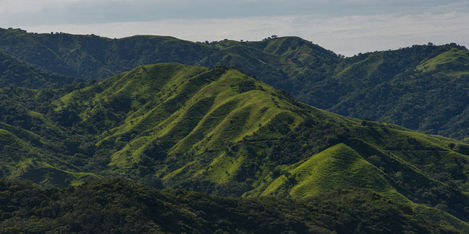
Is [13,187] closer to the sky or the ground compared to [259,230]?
closer to the sky

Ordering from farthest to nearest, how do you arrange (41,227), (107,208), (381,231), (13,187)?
(381,231) < (13,187) < (107,208) < (41,227)

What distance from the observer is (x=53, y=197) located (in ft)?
526

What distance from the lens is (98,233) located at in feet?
468

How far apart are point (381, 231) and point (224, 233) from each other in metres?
57.1

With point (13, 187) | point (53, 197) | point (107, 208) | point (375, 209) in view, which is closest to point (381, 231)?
point (375, 209)

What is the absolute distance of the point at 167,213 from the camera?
518 ft

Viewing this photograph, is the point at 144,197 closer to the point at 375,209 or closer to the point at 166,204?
the point at 166,204

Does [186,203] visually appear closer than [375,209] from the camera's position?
→ Yes

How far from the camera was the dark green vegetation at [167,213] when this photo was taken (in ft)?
479

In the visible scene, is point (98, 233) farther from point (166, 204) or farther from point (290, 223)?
point (290, 223)

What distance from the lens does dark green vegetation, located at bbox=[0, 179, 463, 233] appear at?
14600 centimetres

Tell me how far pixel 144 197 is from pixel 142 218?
10087 mm

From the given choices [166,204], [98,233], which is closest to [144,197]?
[166,204]

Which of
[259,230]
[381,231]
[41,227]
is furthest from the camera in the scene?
[381,231]
